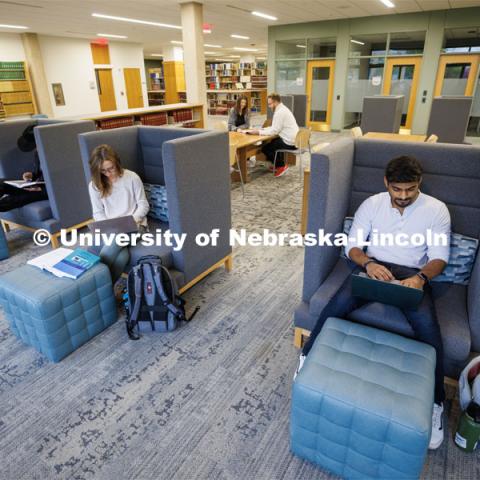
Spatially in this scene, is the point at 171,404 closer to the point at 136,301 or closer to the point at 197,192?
the point at 136,301

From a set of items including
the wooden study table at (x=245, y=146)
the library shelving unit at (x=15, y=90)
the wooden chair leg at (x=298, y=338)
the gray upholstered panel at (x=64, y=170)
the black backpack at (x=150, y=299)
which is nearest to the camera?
the wooden chair leg at (x=298, y=338)

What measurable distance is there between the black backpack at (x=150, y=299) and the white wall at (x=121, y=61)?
11724 mm

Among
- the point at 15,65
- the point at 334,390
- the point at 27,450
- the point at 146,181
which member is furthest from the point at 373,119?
the point at 15,65

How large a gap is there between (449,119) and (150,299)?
5.23 m

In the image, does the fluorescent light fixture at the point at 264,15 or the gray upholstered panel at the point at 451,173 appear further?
the fluorescent light fixture at the point at 264,15

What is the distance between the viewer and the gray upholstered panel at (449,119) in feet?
16.8

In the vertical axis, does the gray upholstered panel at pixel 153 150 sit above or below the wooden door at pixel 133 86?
below

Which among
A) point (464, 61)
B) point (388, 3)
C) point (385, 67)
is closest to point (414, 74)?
point (385, 67)

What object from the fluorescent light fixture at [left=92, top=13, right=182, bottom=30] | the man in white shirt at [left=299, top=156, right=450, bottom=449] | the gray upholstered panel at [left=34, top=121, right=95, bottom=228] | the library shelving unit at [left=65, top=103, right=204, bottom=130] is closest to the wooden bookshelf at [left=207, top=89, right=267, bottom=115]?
the fluorescent light fixture at [left=92, top=13, right=182, bottom=30]

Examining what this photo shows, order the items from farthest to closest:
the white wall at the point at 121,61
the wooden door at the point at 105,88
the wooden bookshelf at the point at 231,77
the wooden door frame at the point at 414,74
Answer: the wooden bookshelf at the point at 231,77 < the white wall at the point at 121,61 < the wooden door at the point at 105,88 < the wooden door frame at the point at 414,74

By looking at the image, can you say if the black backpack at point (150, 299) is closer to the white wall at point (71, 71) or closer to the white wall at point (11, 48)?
the white wall at point (11, 48)

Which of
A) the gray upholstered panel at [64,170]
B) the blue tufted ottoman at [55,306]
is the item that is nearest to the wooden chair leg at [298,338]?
the blue tufted ottoman at [55,306]

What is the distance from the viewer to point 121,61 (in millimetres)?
12164

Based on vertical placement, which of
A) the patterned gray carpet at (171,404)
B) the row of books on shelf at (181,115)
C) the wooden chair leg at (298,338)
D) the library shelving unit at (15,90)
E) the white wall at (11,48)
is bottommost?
the patterned gray carpet at (171,404)
